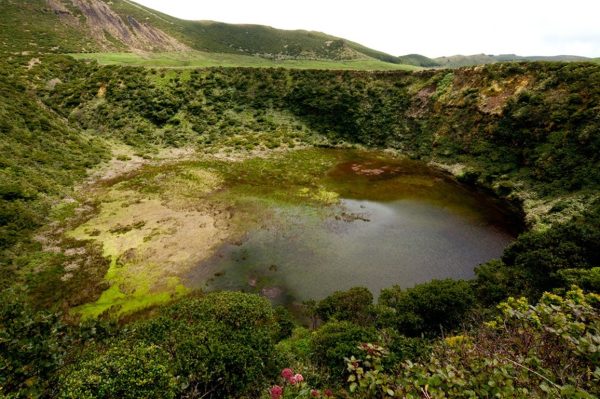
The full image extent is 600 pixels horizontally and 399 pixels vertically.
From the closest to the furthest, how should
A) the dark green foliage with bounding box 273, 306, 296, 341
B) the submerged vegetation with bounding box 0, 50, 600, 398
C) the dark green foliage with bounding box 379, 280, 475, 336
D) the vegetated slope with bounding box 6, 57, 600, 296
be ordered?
the submerged vegetation with bounding box 0, 50, 600, 398 → the dark green foliage with bounding box 379, 280, 475, 336 → the dark green foliage with bounding box 273, 306, 296, 341 → the vegetated slope with bounding box 6, 57, 600, 296

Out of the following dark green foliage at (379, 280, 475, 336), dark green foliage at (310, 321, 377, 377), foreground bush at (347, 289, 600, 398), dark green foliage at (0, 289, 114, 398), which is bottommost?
dark green foliage at (379, 280, 475, 336)

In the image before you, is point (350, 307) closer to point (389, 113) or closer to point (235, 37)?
point (389, 113)

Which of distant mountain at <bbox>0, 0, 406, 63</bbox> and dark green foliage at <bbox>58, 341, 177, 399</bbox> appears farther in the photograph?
distant mountain at <bbox>0, 0, 406, 63</bbox>

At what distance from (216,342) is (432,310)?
11691 millimetres

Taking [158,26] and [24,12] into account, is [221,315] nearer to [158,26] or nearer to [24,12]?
[24,12]

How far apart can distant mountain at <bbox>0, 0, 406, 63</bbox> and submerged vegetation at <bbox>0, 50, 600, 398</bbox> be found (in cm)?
1925

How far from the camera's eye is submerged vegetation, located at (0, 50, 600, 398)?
927 cm

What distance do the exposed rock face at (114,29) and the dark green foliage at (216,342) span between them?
103 meters

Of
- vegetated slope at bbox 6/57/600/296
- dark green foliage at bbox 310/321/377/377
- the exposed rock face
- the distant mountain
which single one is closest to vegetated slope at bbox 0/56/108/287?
vegetated slope at bbox 6/57/600/296

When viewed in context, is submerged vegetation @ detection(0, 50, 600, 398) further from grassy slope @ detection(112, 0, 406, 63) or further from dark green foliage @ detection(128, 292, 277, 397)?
grassy slope @ detection(112, 0, 406, 63)

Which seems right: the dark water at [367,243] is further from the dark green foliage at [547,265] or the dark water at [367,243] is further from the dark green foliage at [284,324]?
the dark green foliage at [547,265]

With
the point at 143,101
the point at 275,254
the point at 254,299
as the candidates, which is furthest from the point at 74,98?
the point at 254,299

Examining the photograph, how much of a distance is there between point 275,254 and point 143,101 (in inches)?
1943

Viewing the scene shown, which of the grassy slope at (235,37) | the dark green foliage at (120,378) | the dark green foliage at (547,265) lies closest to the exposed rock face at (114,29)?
the grassy slope at (235,37)
